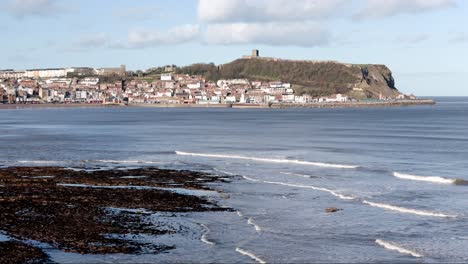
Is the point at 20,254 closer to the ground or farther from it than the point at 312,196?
farther from it

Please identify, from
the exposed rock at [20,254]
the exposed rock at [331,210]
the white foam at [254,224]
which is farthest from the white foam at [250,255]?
the exposed rock at [331,210]

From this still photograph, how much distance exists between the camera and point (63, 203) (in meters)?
24.8

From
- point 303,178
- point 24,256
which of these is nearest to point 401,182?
point 303,178

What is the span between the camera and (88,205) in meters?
24.6

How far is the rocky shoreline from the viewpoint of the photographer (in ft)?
60.2

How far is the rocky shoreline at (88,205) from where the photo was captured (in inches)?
723

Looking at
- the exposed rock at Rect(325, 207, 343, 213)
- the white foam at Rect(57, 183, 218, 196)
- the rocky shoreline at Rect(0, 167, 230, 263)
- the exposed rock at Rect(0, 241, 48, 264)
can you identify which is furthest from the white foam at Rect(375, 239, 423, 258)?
the white foam at Rect(57, 183, 218, 196)

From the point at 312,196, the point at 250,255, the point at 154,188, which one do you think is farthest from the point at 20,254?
the point at 312,196

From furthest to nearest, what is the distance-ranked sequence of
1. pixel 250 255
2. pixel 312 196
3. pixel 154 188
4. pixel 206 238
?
pixel 154 188, pixel 312 196, pixel 206 238, pixel 250 255

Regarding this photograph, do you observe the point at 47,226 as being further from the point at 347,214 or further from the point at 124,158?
the point at 124,158

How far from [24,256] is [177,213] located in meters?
7.47

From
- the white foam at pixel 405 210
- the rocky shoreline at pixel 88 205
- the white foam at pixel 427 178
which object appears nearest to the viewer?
the rocky shoreline at pixel 88 205

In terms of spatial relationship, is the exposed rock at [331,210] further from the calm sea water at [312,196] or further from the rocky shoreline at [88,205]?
the rocky shoreline at [88,205]

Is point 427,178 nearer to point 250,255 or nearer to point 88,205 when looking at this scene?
point 88,205
